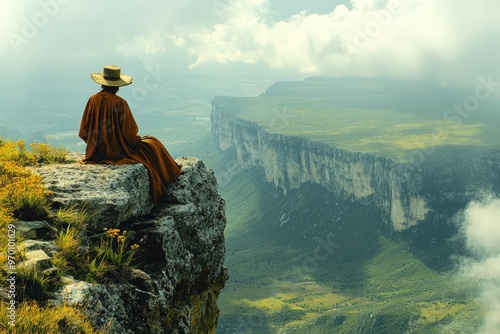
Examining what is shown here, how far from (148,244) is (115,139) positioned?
3.61 metres

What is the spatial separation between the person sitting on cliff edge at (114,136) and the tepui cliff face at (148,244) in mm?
440

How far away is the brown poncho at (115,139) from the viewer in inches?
513

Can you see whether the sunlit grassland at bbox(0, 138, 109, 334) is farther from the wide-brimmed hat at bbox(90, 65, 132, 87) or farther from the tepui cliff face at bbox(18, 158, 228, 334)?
the wide-brimmed hat at bbox(90, 65, 132, 87)

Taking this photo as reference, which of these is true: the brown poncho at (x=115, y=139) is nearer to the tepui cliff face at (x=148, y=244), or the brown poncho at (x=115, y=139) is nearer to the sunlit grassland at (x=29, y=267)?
the tepui cliff face at (x=148, y=244)

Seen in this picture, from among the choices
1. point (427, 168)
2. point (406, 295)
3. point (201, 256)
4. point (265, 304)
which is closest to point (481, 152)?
point (427, 168)

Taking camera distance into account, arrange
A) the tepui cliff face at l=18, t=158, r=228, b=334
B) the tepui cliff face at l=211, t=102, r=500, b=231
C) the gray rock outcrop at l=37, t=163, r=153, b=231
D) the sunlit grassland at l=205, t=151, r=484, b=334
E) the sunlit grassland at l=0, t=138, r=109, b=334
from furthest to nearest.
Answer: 1. the tepui cliff face at l=211, t=102, r=500, b=231
2. the sunlit grassland at l=205, t=151, r=484, b=334
3. the gray rock outcrop at l=37, t=163, r=153, b=231
4. the tepui cliff face at l=18, t=158, r=228, b=334
5. the sunlit grassland at l=0, t=138, r=109, b=334

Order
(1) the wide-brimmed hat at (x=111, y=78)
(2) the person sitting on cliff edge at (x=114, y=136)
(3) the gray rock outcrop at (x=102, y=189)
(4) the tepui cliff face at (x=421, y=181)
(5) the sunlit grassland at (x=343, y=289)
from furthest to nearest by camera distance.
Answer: (4) the tepui cliff face at (x=421, y=181) < (5) the sunlit grassland at (x=343, y=289) < (1) the wide-brimmed hat at (x=111, y=78) < (2) the person sitting on cliff edge at (x=114, y=136) < (3) the gray rock outcrop at (x=102, y=189)

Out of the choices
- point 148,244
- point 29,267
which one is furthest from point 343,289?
point 29,267

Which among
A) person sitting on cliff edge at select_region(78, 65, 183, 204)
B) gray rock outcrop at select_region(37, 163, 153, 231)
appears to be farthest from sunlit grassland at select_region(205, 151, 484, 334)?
gray rock outcrop at select_region(37, 163, 153, 231)

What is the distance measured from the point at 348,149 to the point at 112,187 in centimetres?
18292

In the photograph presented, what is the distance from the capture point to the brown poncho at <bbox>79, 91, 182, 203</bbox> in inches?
513

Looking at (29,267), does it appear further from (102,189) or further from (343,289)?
(343,289)

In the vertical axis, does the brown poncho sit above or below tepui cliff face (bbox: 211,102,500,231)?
above

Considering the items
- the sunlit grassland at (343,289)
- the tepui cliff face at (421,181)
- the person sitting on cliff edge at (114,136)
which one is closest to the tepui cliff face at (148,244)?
the person sitting on cliff edge at (114,136)
